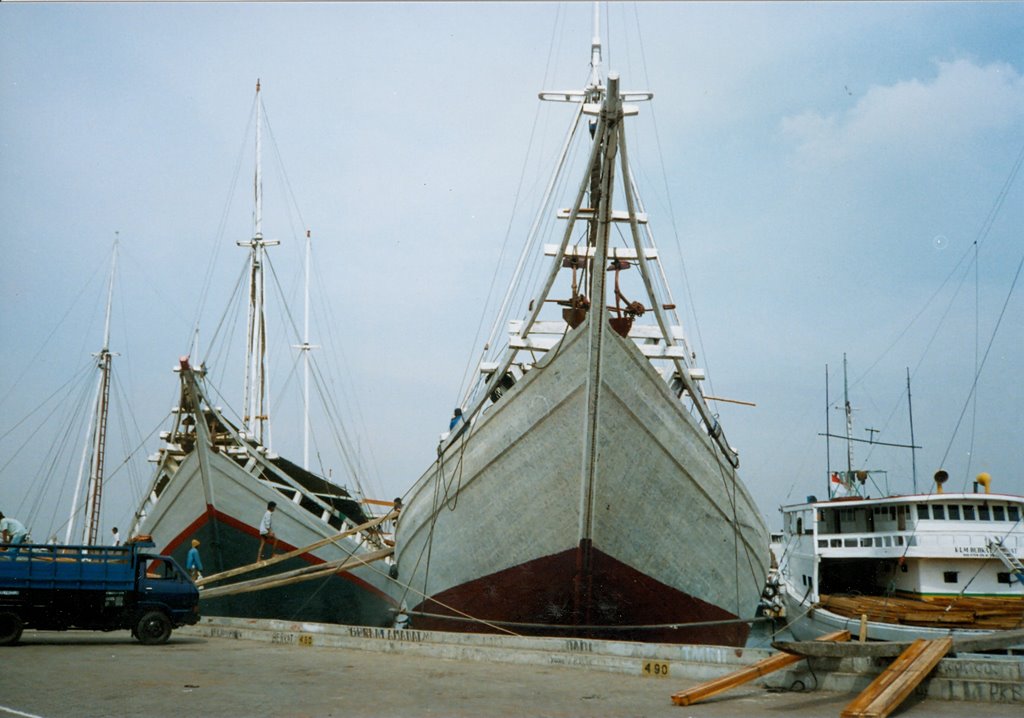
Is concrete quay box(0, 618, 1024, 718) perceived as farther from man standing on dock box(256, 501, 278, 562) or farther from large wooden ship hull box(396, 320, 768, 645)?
man standing on dock box(256, 501, 278, 562)

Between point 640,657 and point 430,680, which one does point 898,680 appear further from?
point 430,680

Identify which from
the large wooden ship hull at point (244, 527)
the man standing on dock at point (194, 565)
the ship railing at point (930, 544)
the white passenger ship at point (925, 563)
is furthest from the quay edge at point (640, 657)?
the ship railing at point (930, 544)

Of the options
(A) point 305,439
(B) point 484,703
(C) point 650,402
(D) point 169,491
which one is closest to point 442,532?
(C) point 650,402

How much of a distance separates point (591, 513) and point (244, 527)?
11.3 metres

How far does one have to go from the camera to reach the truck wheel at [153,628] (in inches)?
546

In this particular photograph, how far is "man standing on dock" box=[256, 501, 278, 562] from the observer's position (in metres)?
21.6

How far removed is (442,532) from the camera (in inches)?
655

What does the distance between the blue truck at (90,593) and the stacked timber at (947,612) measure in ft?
39.6

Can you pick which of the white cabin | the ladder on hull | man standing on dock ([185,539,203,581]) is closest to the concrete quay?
man standing on dock ([185,539,203,581])

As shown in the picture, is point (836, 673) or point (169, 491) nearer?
point (836, 673)

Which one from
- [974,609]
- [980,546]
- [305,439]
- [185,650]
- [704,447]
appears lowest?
[185,650]

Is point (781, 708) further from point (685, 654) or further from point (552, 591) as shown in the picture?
point (552, 591)

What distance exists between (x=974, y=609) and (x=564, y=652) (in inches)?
345

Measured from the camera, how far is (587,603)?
14.2 m
